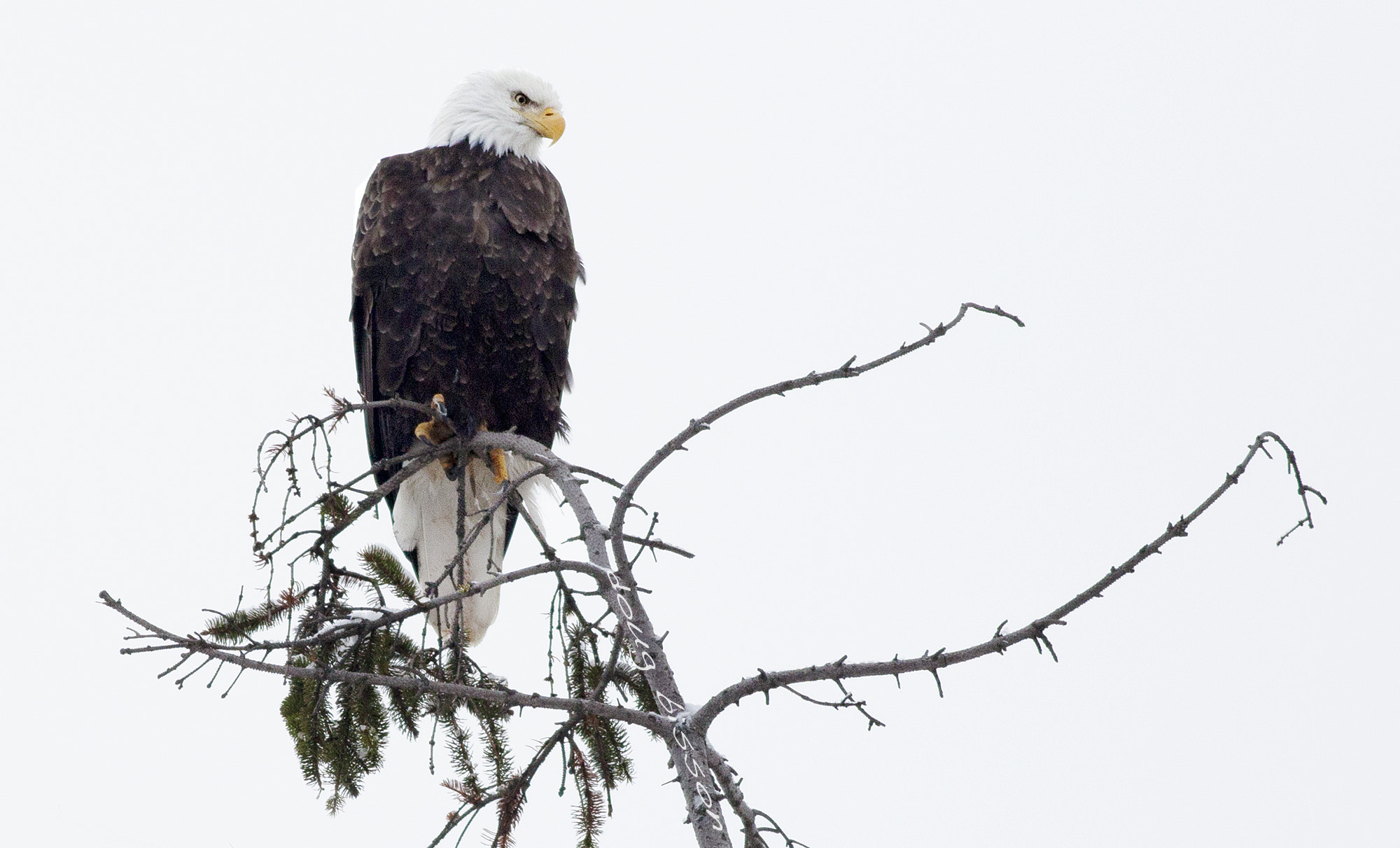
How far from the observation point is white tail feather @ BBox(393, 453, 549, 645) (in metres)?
3.74

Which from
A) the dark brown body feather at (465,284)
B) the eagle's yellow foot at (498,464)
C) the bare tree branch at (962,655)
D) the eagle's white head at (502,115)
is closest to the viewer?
the bare tree branch at (962,655)

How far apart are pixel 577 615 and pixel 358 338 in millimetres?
1472

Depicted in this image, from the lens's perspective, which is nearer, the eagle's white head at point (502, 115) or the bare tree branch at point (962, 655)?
the bare tree branch at point (962, 655)

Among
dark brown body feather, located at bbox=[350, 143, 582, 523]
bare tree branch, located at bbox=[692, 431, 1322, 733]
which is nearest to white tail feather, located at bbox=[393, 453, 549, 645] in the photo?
dark brown body feather, located at bbox=[350, 143, 582, 523]

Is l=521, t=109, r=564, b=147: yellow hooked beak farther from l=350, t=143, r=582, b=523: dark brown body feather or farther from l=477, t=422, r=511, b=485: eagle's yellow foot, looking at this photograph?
l=477, t=422, r=511, b=485: eagle's yellow foot

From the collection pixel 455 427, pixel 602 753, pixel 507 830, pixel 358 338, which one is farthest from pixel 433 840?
pixel 358 338

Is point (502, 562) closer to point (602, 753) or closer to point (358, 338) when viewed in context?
point (358, 338)

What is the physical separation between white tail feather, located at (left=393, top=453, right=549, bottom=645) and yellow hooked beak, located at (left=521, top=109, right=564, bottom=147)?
36.7 inches

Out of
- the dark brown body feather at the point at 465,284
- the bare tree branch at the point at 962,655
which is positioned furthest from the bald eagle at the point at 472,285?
the bare tree branch at the point at 962,655

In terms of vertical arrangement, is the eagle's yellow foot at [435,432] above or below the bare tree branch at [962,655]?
above

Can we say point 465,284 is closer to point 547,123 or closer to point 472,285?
point 472,285

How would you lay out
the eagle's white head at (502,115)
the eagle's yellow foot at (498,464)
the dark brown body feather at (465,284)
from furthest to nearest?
the eagle's white head at (502,115), the eagle's yellow foot at (498,464), the dark brown body feather at (465,284)

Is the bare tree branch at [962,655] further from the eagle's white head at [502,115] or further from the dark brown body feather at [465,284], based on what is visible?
the eagle's white head at [502,115]

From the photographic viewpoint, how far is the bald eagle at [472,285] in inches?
131
